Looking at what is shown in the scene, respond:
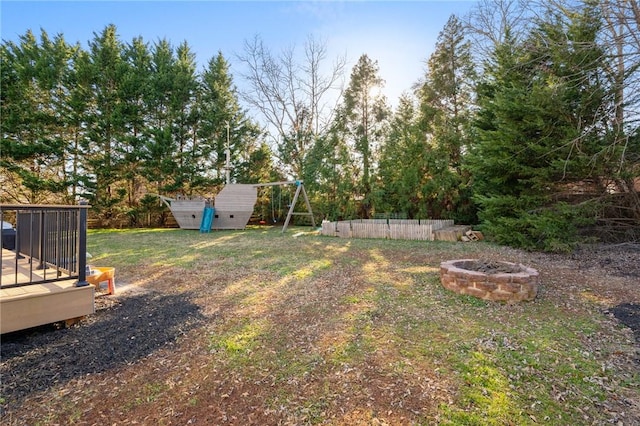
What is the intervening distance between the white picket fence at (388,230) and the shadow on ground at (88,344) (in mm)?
7958

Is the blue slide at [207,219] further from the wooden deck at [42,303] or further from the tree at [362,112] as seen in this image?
the wooden deck at [42,303]

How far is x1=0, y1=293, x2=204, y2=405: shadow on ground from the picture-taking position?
2301mm

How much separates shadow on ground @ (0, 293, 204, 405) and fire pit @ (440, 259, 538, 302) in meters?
3.55

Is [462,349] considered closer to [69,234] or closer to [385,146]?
[69,234]

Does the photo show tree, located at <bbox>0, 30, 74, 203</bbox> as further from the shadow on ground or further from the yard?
the shadow on ground

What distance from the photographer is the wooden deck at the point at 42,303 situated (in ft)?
8.89

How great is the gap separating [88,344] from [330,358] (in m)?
2.30

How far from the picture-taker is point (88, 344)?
9.20ft

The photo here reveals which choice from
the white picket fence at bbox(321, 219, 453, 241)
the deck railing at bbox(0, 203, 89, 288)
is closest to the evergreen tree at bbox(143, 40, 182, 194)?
the white picket fence at bbox(321, 219, 453, 241)

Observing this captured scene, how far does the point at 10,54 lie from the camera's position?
1527 centimetres

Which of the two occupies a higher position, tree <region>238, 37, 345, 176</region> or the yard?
tree <region>238, 37, 345, 176</region>

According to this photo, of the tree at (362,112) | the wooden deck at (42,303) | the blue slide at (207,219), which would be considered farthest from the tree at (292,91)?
the wooden deck at (42,303)

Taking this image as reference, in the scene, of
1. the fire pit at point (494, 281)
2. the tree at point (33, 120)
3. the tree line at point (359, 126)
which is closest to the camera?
the fire pit at point (494, 281)

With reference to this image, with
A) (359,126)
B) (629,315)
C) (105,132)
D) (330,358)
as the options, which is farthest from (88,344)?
(105,132)
